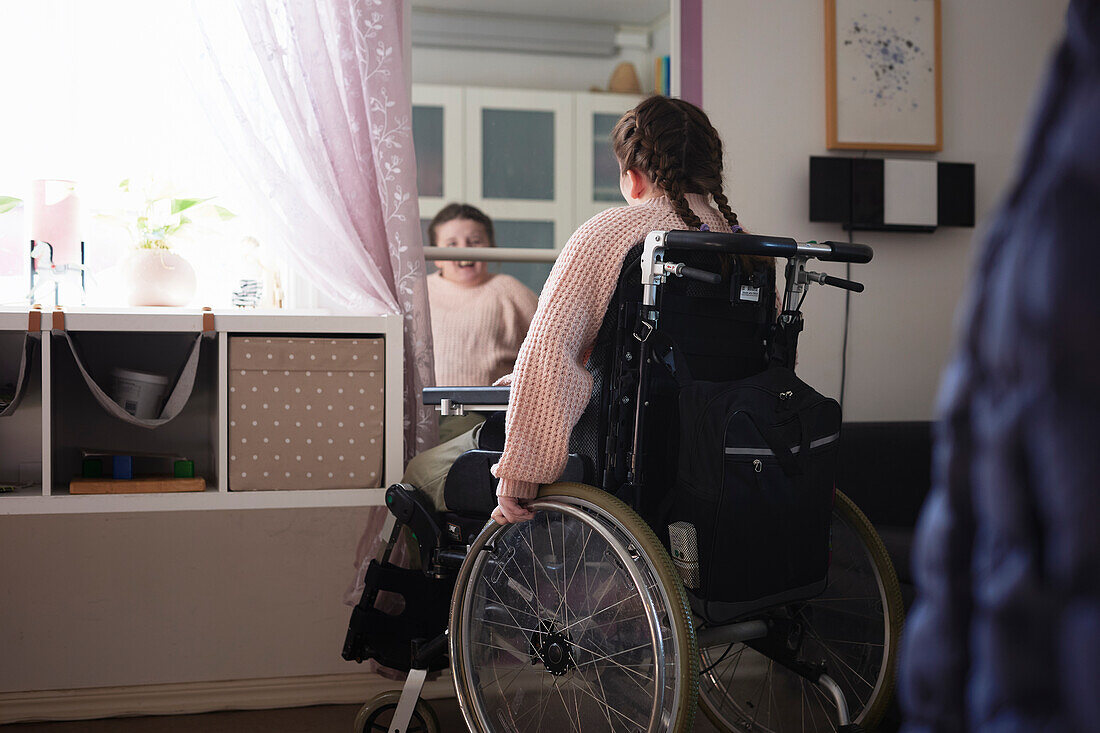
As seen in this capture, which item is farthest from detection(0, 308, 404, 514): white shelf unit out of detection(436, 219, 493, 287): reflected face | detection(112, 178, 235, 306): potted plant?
detection(436, 219, 493, 287): reflected face

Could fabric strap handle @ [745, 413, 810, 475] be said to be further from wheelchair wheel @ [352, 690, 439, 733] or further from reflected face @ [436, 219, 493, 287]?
reflected face @ [436, 219, 493, 287]

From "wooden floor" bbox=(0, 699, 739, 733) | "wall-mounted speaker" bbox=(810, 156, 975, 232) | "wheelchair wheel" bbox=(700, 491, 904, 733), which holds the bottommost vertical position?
"wooden floor" bbox=(0, 699, 739, 733)

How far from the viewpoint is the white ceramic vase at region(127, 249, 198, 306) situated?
6.58ft

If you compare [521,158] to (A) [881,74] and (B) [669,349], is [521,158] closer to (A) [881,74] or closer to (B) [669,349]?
(A) [881,74]

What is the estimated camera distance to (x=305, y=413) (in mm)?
1842

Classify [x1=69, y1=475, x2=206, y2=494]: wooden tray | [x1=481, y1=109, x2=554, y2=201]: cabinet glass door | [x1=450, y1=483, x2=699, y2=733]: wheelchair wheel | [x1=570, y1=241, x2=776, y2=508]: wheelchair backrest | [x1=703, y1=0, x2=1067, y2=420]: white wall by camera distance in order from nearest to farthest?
[x1=450, y1=483, x2=699, y2=733]: wheelchair wheel
[x1=570, y1=241, x2=776, y2=508]: wheelchair backrest
[x1=69, y1=475, x2=206, y2=494]: wooden tray
[x1=481, y1=109, x2=554, y2=201]: cabinet glass door
[x1=703, y1=0, x2=1067, y2=420]: white wall

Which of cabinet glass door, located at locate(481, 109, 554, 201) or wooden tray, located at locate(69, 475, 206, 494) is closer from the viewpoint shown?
wooden tray, located at locate(69, 475, 206, 494)

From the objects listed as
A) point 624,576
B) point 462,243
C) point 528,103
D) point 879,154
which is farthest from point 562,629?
point 879,154

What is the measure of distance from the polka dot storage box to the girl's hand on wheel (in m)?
0.56

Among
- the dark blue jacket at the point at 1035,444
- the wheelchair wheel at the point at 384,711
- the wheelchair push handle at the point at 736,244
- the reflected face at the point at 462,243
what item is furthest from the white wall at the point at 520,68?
the dark blue jacket at the point at 1035,444

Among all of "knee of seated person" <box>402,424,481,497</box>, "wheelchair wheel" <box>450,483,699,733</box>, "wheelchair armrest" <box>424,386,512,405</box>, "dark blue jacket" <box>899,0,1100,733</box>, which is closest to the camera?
"dark blue jacket" <box>899,0,1100,733</box>

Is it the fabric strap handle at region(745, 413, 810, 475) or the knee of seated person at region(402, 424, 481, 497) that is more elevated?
the fabric strap handle at region(745, 413, 810, 475)

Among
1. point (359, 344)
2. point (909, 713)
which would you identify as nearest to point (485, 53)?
point (359, 344)

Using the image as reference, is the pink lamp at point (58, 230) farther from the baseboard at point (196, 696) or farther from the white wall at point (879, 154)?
the white wall at point (879, 154)
